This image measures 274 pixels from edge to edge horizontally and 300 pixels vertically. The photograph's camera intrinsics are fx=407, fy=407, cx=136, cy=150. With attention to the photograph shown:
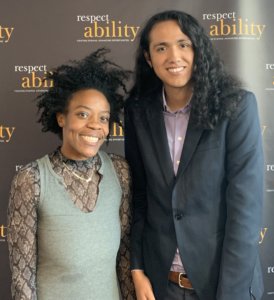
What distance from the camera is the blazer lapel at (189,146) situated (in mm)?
1460

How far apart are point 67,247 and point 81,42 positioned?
1203 millimetres

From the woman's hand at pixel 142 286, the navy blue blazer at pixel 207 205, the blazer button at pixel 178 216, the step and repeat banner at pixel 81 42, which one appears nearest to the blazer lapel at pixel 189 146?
the navy blue blazer at pixel 207 205

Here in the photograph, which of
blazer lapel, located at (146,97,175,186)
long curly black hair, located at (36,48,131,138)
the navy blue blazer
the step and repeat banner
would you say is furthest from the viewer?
the step and repeat banner

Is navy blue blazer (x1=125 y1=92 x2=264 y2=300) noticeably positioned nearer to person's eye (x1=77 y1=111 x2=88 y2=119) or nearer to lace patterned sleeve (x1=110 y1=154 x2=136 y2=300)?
lace patterned sleeve (x1=110 y1=154 x2=136 y2=300)

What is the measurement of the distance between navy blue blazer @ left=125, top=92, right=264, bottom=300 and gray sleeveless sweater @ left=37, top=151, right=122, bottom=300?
193 mm

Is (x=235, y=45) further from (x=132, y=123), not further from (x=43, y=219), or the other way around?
(x=43, y=219)

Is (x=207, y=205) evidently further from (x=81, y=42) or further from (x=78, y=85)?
(x=81, y=42)

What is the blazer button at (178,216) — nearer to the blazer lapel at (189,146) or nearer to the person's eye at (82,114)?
the blazer lapel at (189,146)

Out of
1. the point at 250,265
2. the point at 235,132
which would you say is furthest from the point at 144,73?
the point at 250,265

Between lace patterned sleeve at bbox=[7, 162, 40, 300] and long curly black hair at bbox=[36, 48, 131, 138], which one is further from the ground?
long curly black hair at bbox=[36, 48, 131, 138]

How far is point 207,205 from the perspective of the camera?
1470mm

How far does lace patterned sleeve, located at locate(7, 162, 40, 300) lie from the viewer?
4.75 feet

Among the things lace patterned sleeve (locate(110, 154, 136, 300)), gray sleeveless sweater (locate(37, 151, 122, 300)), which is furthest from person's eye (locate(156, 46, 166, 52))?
gray sleeveless sweater (locate(37, 151, 122, 300))

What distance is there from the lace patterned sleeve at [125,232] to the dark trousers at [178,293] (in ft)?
0.64
